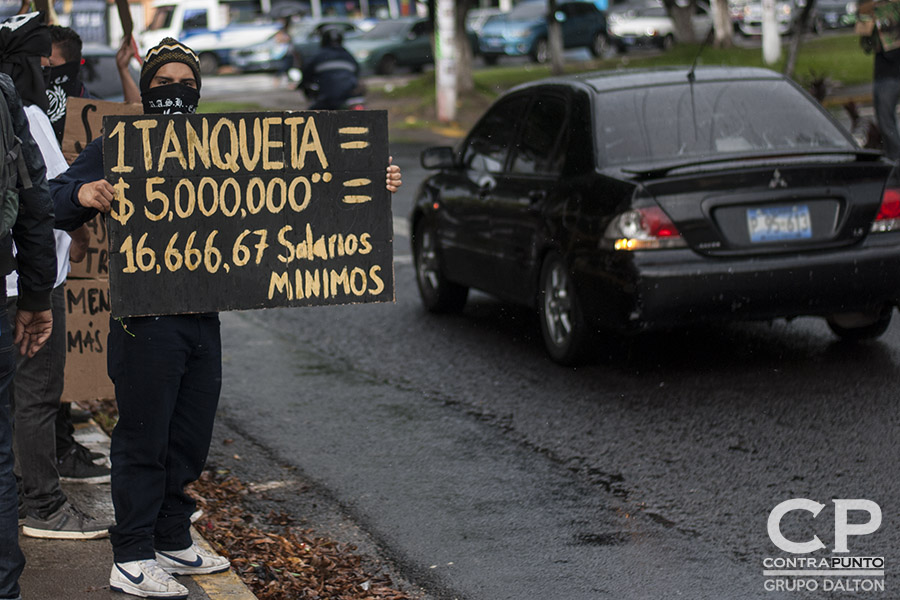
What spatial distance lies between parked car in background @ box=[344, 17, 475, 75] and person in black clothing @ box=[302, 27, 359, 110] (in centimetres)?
2101

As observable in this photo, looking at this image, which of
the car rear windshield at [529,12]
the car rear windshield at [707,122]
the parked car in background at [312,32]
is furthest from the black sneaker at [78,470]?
the car rear windshield at [529,12]

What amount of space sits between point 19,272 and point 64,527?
128 cm

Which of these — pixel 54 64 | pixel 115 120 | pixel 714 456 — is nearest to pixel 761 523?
pixel 714 456

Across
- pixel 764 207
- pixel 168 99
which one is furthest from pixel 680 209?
pixel 168 99

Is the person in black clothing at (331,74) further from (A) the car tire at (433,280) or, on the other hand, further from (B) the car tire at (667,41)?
(B) the car tire at (667,41)

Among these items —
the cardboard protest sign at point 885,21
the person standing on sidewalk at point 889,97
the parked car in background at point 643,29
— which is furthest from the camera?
the parked car in background at point 643,29

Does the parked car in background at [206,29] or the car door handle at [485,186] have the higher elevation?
the car door handle at [485,186]

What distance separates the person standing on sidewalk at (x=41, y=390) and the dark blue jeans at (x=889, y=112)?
8.41 metres

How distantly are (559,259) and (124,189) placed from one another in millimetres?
3565

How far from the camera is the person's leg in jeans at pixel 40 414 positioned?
491 centimetres

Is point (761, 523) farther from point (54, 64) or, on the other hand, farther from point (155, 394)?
point (54, 64)

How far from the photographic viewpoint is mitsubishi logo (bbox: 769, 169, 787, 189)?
670 cm

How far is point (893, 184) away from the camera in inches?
274

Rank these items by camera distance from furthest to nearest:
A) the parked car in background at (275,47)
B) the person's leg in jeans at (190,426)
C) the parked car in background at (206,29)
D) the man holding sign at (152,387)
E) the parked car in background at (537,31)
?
the parked car in background at (206,29) → the parked car in background at (275,47) → the parked car in background at (537,31) → the person's leg in jeans at (190,426) → the man holding sign at (152,387)
